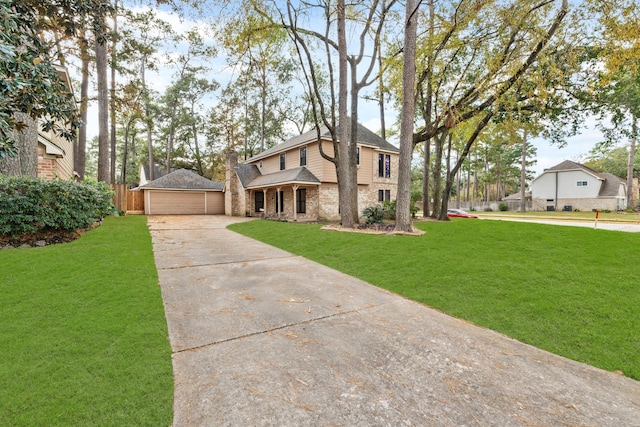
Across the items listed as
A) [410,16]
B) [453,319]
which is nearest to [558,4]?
[410,16]

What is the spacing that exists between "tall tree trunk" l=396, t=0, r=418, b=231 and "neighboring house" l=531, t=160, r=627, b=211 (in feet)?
123

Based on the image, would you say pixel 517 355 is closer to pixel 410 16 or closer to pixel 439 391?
pixel 439 391

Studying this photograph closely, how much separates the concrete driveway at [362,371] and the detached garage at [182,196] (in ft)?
67.7

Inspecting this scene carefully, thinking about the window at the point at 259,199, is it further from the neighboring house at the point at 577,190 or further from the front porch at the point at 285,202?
the neighboring house at the point at 577,190

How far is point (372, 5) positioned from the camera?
11.4m

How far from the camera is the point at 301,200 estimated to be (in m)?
18.5

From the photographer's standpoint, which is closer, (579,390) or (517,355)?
(579,390)

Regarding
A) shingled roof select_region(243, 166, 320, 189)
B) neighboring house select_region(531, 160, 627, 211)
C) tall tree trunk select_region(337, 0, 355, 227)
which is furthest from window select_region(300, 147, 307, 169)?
neighboring house select_region(531, 160, 627, 211)

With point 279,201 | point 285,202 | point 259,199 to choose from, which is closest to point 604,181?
point 285,202

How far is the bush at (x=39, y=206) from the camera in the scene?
6445mm

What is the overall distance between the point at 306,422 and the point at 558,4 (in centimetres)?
1319

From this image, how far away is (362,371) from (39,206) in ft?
28.2

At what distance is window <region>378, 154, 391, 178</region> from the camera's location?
18947 millimetres

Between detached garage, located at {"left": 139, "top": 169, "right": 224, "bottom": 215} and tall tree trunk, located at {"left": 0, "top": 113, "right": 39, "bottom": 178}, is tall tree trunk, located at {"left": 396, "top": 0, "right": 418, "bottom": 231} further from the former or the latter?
detached garage, located at {"left": 139, "top": 169, "right": 224, "bottom": 215}
